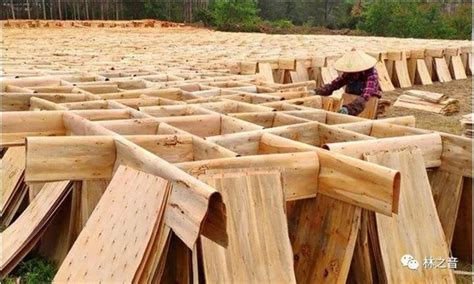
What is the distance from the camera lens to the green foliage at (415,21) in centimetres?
2322

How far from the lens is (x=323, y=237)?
2.86 meters

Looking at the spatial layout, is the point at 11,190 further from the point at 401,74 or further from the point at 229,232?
the point at 401,74

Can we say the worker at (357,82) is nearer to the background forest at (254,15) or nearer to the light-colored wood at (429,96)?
the light-colored wood at (429,96)

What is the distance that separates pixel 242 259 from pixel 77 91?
2.87 meters

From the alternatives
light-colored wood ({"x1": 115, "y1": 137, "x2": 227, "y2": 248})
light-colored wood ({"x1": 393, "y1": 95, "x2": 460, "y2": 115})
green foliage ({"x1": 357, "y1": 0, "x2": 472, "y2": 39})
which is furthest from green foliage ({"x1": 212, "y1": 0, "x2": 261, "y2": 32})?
light-colored wood ({"x1": 115, "y1": 137, "x2": 227, "y2": 248})

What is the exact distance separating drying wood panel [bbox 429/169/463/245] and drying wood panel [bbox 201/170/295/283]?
55.0 inches

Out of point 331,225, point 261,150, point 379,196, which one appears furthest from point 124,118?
point 379,196

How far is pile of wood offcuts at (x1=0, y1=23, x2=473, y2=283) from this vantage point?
2.41m

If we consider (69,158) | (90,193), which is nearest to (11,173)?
(90,193)

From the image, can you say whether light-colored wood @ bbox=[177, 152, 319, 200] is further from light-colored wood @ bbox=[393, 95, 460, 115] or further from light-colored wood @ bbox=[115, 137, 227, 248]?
light-colored wood @ bbox=[393, 95, 460, 115]

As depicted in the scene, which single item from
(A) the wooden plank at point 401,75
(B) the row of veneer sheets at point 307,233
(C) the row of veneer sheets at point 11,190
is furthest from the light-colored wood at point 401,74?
(C) the row of veneer sheets at point 11,190

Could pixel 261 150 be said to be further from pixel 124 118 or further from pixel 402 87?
pixel 402 87

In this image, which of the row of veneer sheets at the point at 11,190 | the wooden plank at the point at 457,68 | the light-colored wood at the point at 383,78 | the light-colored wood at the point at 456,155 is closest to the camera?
the light-colored wood at the point at 456,155

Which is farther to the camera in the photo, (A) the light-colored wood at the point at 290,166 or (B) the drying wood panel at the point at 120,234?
(A) the light-colored wood at the point at 290,166
